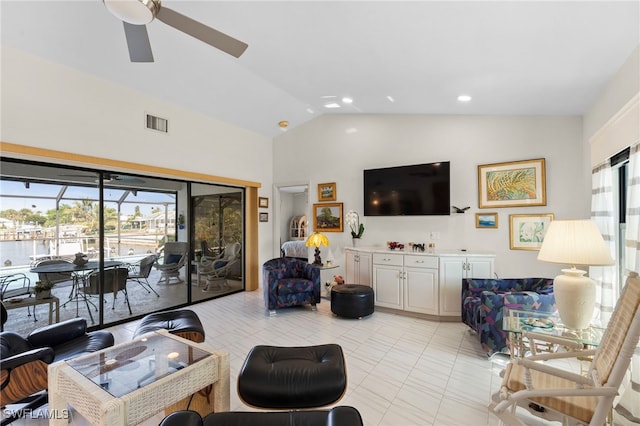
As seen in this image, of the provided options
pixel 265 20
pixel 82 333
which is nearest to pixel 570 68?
pixel 265 20

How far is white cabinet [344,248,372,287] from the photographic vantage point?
453 centimetres

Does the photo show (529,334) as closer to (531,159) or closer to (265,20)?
(531,159)

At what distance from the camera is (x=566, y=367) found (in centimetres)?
267

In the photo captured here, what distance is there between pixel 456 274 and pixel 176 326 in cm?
339

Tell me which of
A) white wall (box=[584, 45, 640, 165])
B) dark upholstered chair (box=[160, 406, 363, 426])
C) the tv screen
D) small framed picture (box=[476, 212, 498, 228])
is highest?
white wall (box=[584, 45, 640, 165])

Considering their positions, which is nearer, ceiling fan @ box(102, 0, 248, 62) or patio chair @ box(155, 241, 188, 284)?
ceiling fan @ box(102, 0, 248, 62)

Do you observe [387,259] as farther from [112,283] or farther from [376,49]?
[112,283]

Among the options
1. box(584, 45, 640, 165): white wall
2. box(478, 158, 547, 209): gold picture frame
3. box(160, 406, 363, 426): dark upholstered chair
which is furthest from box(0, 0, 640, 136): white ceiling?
box(160, 406, 363, 426): dark upholstered chair

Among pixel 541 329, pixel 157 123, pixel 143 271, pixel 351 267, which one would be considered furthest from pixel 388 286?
pixel 157 123

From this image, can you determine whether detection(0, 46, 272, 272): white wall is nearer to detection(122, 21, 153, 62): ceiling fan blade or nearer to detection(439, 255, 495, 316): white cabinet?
detection(122, 21, 153, 62): ceiling fan blade

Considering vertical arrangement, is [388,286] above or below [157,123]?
below

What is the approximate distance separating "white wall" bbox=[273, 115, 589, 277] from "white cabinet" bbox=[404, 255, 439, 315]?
60cm

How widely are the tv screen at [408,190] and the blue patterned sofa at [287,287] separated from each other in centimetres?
148

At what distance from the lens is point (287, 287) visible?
4.33 metres
